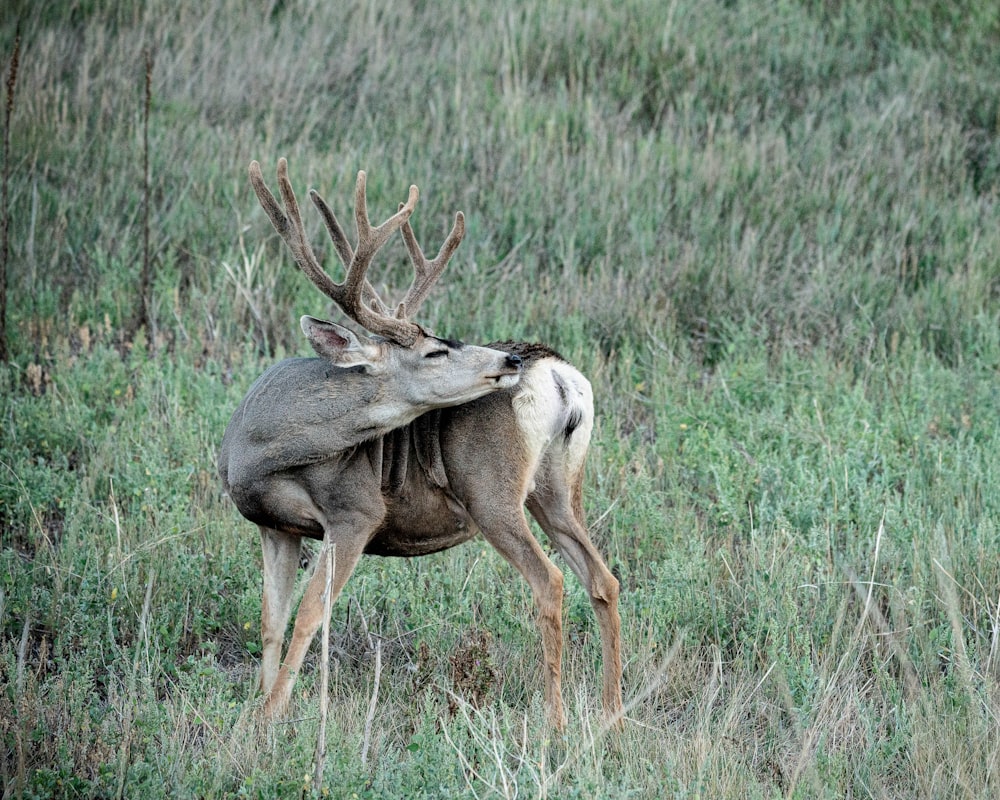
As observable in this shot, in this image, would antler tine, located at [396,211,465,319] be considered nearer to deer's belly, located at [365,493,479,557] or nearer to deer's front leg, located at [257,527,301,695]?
deer's belly, located at [365,493,479,557]

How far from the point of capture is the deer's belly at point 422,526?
4816 millimetres

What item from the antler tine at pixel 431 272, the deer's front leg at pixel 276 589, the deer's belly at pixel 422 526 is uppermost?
the antler tine at pixel 431 272

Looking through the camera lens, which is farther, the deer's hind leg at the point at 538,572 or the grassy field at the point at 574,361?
the deer's hind leg at the point at 538,572

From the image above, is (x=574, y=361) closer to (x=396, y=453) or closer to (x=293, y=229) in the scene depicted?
(x=396, y=453)

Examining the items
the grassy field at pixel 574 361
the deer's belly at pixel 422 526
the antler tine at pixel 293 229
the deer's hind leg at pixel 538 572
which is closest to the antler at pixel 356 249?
the antler tine at pixel 293 229

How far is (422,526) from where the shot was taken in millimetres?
4852

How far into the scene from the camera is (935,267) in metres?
9.00

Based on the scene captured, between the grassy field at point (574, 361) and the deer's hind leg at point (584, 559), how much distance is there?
174 millimetres

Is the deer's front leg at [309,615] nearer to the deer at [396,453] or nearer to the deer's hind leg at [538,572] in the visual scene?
the deer at [396,453]

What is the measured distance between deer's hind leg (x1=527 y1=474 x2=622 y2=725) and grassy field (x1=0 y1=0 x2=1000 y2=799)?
174 mm

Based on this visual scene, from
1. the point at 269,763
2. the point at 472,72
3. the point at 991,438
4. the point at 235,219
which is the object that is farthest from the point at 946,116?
the point at 269,763

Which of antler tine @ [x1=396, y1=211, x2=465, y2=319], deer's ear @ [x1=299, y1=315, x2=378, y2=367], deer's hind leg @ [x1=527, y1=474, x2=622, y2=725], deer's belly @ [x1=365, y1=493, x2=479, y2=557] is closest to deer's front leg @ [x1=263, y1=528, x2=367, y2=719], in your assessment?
deer's belly @ [x1=365, y1=493, x2=479, y2=557]

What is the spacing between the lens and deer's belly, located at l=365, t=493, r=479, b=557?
482 centimetres

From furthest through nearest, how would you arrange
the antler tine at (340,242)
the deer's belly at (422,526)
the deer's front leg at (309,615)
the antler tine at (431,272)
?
the antler tine at (431,272), the antler tine at (340,242), the deer's belly at (422,526), the deer's front leg at (309,615)
